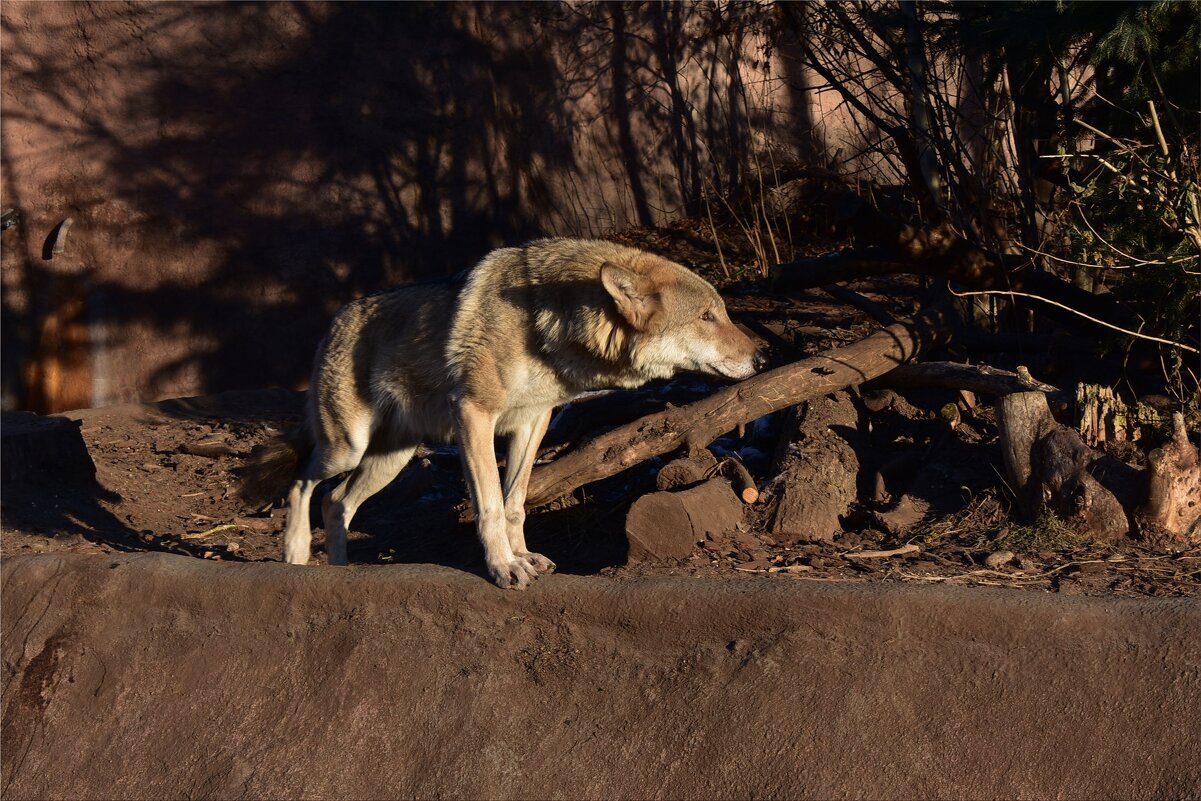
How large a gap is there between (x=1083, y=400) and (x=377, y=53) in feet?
26.8

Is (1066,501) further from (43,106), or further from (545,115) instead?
(43,106)

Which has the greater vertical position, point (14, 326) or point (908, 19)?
point (908, 19)

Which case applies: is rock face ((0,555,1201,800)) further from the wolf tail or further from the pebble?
the pebble

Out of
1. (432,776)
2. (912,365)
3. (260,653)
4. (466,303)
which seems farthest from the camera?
(912,365)

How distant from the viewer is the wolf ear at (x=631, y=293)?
5148mm

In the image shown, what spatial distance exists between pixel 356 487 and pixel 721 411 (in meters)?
2.12

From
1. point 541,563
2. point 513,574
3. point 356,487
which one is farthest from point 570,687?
point 356,487

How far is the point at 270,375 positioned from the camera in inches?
443

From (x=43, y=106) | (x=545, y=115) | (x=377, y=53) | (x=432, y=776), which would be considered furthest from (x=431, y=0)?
(x=432, y=776)

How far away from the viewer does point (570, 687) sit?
4.11 m

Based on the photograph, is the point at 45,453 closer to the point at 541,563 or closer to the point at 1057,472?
the point at 541,563

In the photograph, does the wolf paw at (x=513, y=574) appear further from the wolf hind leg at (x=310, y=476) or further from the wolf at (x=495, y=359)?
the wolf hind leg at (x=310, y=476)

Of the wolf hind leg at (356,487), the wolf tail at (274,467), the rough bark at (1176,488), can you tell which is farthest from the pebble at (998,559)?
the wolf tail at (274,467)

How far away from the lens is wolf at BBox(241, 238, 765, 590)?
5.23m
